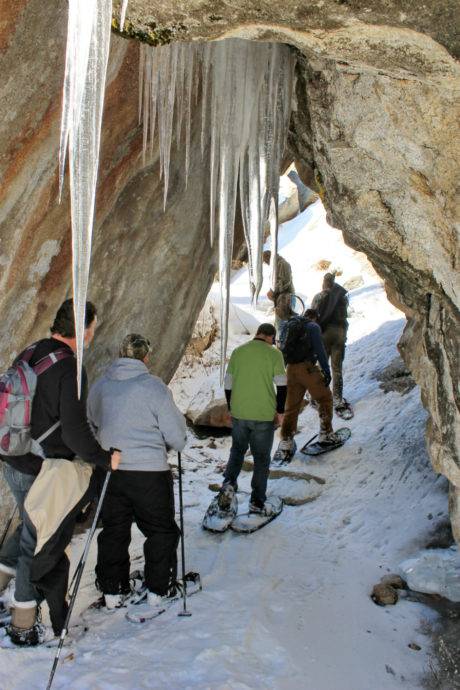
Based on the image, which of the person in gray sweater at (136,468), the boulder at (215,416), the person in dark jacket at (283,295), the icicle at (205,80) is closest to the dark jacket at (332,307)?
the person in dark jacket at (283,295)

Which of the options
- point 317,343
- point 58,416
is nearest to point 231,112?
point 58,416

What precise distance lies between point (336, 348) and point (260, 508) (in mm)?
3461

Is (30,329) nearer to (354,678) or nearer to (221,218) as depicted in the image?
(221,218)

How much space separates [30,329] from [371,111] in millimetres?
3338

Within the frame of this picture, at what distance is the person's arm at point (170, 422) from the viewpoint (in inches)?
184

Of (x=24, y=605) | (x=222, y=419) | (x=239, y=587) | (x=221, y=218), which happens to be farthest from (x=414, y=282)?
(x=222, y=419)

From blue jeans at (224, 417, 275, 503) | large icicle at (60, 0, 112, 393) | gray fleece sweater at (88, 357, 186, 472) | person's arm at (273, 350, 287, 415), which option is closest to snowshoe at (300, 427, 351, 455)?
blue jeans at (224, 417, 275, 503)

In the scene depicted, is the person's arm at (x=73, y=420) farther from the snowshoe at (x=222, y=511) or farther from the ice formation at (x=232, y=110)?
the snowshoe at (x=222, y=511)

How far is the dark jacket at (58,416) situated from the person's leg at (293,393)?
13.7 feet

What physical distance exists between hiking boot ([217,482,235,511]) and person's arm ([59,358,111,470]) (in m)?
2.47

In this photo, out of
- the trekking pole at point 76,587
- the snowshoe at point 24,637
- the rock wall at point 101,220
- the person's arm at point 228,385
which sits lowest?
the snowshoe at point 24,637

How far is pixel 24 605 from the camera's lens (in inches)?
167

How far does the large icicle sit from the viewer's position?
3680 mm

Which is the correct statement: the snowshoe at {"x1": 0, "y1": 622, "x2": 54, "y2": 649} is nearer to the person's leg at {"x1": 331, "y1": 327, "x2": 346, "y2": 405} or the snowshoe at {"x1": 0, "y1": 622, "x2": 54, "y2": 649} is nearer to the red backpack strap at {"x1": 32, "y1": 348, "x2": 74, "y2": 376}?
the red backpack strap at {"x1": 32, "y1": 348, "x2": 74, "y2": 376}
